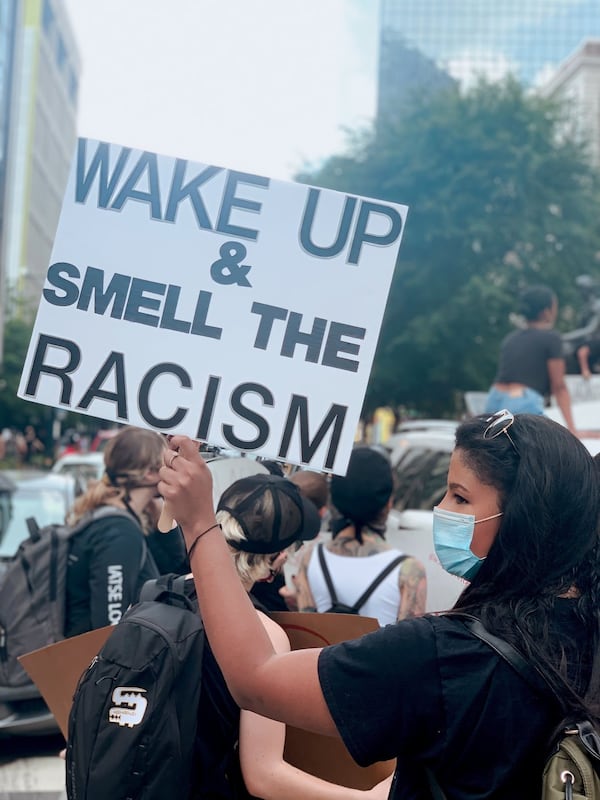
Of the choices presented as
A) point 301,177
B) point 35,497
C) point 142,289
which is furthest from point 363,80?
point 142,289

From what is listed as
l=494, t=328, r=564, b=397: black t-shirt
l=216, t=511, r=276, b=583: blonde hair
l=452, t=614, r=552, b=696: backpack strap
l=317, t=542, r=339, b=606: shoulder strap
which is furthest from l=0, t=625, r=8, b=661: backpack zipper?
l=452, t=614, r=552, b=696: backpack strap

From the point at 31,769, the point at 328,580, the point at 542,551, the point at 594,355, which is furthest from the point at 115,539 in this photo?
the point at 594,355

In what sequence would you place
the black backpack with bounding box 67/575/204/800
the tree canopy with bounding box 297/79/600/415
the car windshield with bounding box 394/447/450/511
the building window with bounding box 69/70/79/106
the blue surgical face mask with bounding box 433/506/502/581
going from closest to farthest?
the blue surgical face mask with bounding box 433/506/502/581
the black backpack with bounding box 67/575/204/800
the car windshield with bounding box 394/447/450/511
the tree canopy with bounding box 297/79/600/415
the building window with bounding box 69/70/79/106

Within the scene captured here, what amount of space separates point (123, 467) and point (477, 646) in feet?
10.2

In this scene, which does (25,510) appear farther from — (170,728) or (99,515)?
(170,728)

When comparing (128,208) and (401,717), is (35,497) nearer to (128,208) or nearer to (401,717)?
(128,208)

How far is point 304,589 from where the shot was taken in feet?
14.3

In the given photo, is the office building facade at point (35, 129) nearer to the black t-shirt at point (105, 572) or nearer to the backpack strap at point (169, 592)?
the black t-shirt at point (105, 572)

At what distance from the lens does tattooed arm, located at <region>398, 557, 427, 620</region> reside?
403cm

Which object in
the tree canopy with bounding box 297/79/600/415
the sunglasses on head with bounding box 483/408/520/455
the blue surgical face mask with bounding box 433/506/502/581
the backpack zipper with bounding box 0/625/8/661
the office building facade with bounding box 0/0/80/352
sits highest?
the office building facade with bounding box 0/0/80/352

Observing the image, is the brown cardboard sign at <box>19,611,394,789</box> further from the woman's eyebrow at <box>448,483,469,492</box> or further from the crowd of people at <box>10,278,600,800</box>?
the woman's eyebrow at <box>448,483,469,492</box>

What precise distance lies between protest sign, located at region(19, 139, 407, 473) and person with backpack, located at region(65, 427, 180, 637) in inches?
73.6

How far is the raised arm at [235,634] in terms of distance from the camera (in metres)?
1.92

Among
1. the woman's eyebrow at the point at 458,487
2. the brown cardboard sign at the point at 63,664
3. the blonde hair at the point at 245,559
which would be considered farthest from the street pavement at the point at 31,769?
the woman's eyebrow at the point at 458,487
